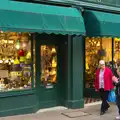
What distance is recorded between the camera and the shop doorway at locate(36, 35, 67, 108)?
11055 millimetres

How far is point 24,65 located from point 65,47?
166 cm

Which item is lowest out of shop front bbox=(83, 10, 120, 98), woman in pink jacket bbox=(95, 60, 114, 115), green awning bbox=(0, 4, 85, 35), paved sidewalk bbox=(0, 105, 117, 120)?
paved sidewalk bbox=(0, 105, 117, 120)

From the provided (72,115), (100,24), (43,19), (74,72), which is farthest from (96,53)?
(43,19)

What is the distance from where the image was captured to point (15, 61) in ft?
34.1

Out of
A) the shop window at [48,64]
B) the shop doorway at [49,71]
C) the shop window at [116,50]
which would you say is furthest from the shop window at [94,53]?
the shop window at [48,64]

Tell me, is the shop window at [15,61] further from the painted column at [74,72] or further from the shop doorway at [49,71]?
the painted column at [74,72]

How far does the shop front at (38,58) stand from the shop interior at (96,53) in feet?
6.85

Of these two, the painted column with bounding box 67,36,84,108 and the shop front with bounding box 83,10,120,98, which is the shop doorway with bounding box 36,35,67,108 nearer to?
the painted column with bounding box 67,36,84,108

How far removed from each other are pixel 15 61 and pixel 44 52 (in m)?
1.28

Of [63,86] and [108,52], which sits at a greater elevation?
[108,52]

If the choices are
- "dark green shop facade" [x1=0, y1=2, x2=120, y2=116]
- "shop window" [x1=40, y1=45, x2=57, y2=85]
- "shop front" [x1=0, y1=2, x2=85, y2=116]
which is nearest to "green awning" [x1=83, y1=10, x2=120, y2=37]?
"dark green shop facade" [x1=0, y1=2, x2=120, y2=116]

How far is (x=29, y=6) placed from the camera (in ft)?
31.2

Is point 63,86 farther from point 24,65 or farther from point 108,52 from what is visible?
point 108,52

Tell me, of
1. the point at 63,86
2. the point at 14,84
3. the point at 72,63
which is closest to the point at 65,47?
the point at 72,63
